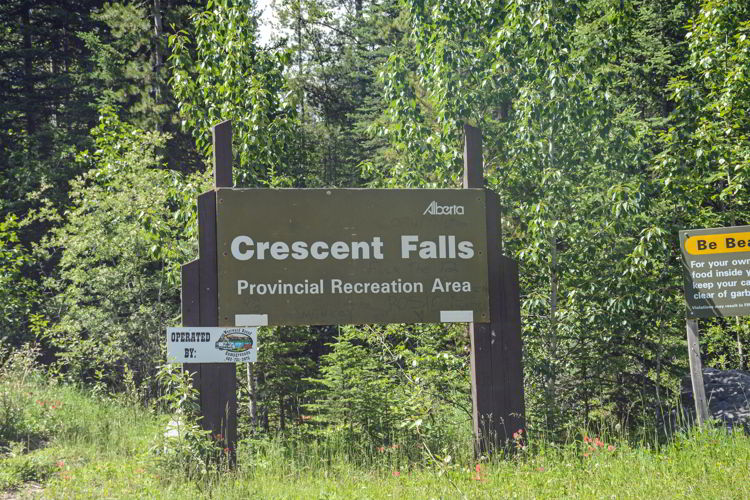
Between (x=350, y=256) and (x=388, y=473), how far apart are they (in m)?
2.00

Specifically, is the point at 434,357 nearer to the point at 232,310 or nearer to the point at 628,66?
the point at 232,310

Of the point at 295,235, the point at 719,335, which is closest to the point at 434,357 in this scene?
Answer: the point at 295,235

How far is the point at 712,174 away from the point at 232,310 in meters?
7.39

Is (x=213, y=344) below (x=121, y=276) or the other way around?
below

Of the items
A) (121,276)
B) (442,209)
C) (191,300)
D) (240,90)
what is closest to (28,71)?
(121,276)

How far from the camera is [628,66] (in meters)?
16.9

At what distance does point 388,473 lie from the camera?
6.44 metres

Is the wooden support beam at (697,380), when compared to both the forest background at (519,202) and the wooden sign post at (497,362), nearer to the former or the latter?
the forest background at (519,202)

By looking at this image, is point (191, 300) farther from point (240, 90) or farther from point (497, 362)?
point (240, 90)

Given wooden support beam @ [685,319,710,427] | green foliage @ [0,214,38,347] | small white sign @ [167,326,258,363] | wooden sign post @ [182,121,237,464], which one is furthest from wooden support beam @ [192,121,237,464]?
green foliage @ [0,214,38,347]

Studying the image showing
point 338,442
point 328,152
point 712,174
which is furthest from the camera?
point 328,152

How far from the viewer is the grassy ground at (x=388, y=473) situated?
18.5ft

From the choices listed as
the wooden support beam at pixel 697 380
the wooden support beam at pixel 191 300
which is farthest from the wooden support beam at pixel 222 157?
the wooden support beam at pixel 697 380

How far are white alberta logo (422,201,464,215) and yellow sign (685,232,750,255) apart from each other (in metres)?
2.46
